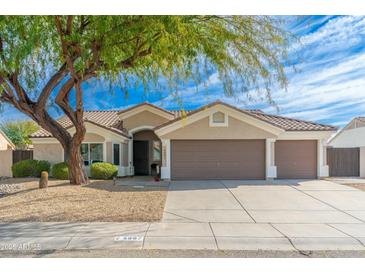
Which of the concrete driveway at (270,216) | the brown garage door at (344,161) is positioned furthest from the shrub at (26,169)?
the brown garage door at (344,161)

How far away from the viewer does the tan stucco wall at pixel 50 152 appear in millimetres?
17875

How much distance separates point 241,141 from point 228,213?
7.92m

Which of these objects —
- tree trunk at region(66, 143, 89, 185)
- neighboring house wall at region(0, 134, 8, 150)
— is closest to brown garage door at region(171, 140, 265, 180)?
tree trunk at region(66, 143, 89, 185)

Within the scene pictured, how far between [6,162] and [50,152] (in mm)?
4667

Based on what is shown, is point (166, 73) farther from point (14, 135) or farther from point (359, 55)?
point (14, 135)

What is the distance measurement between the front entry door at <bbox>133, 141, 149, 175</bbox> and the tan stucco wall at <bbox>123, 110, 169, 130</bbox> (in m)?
1.48

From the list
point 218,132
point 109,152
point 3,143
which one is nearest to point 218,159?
point 218,132

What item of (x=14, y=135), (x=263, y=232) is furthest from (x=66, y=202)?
(x=14, y=135)

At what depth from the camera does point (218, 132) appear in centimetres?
1544

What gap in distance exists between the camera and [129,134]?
1922 cm

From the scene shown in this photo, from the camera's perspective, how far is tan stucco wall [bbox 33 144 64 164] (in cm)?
1788

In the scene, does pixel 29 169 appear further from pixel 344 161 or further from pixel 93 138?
pixel 344 161

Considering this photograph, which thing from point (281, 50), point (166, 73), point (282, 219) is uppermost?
point (281, 50)

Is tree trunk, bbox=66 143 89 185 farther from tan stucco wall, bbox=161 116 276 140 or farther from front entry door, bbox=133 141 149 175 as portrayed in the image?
front entry door, bbox=133 141 149 175
